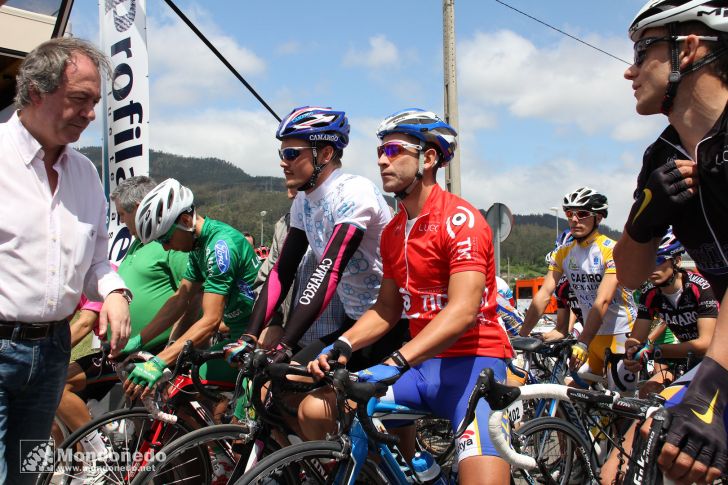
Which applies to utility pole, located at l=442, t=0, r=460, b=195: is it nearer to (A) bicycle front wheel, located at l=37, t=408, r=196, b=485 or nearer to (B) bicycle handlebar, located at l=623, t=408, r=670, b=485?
(A) bicycle front wheel, located at l=37, t=408, r=196, b=485

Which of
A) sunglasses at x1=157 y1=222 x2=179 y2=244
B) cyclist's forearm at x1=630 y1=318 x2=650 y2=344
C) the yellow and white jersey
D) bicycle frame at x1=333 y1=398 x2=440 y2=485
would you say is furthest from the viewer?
the yellow and white jersey

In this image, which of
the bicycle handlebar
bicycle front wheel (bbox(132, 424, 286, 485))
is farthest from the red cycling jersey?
the bicycle handlebar

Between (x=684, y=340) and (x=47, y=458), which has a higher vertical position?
(x=684, y=340)

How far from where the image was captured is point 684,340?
576 centimetres

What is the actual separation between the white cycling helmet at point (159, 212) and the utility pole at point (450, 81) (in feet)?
22.8

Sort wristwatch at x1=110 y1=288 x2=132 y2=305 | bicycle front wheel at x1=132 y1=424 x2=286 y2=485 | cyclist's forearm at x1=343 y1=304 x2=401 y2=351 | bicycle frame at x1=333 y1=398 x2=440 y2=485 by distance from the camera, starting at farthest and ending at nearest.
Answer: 1. cyclist's forearm at x1=343 y1=304 x2=401 y2=351
2. bicycle front wheel at x1=132 y1=424 x2=286 y2=485
3. wristwatch at x1=110 y1=288 x2=132 y2=305
4. bicycle frame at x1=333 y1=398 x2=440 y2=485

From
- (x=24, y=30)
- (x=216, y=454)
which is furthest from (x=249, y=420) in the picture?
(x=24, y=30)

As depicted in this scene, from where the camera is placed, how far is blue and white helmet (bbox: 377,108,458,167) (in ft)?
11.9

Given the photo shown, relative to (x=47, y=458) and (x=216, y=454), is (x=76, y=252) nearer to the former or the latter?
(x=47, y=458)

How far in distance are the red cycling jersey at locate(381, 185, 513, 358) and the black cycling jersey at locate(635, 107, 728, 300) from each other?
100 cm

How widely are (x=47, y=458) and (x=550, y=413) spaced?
3394 millimetres

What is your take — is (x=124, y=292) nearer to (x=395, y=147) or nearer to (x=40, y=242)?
(x=40, y=242)

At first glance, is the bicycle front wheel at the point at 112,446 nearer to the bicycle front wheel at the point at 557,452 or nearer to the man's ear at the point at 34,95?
the man's ear at the point at 34,95

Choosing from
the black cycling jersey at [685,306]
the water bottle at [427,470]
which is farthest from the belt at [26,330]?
the black cycling jersey at [685,306]
